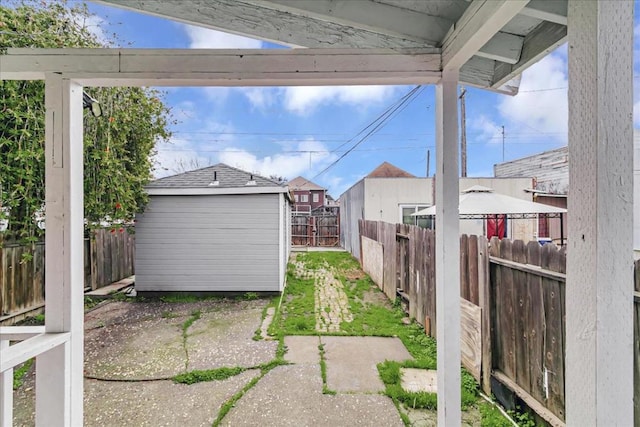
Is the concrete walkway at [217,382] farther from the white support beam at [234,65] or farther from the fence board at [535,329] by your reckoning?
the white support beam at [234,65]

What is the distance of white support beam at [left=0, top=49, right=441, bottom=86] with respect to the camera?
1.28 m

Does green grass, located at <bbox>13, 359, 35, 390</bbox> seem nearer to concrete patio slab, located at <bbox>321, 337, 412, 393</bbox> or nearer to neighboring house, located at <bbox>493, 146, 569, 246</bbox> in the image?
concrete patio slab, located at <bbox>321, 337, 412, 393</bbox>

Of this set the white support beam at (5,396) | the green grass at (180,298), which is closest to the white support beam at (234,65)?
the white support beam at (5,396)

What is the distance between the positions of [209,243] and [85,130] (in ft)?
9.70

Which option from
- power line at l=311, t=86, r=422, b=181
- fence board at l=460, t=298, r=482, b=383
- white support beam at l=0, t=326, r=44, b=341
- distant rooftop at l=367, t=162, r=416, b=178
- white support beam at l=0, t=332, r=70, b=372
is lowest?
fence board at l=460, t=298, r=482, b=383

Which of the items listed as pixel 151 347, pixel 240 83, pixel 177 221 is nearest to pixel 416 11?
pixel 240 83

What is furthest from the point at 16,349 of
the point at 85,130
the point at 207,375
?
the point at 85,130

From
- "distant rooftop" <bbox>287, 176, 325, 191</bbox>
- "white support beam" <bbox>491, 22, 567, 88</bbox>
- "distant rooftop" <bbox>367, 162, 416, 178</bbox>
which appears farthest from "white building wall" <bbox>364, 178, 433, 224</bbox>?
"distant rooftop" <bbox>287, 176, 325, 191</bbox>

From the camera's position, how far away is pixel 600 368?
0.65 metres

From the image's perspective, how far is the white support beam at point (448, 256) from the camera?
1276 mm

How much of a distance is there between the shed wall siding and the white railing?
4.65m

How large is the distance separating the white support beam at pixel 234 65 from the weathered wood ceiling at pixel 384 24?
15 centimetres

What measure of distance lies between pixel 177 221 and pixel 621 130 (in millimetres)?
6524

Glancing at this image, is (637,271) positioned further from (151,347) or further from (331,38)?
(151,347)
